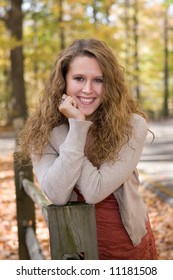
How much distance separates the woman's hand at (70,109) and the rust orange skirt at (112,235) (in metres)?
0.32

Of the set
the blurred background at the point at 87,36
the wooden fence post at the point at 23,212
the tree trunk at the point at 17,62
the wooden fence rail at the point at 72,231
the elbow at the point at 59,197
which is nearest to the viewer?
the wooden fence rail at the point at 72,231

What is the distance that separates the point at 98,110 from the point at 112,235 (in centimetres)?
53

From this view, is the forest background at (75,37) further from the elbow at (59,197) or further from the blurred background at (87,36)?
the elbow at (59,197)

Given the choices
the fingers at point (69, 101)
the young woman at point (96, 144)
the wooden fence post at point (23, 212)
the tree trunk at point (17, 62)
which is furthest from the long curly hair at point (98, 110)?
the tree trunk at point (17, 62)

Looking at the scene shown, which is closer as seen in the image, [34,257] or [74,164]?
[74,164]

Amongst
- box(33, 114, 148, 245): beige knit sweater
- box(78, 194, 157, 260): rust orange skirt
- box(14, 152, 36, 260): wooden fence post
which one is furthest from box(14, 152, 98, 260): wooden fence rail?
box(14, 152, 36, 260): wooden fence post

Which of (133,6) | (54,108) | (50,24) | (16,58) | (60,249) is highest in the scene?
(133,6)

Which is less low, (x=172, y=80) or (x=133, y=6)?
(x=133, y=6)

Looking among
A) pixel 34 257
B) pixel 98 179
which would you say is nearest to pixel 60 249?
pixel 98 179

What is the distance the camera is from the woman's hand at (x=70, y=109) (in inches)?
82.3

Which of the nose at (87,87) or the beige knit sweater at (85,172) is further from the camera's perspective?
the nose at (87,87)

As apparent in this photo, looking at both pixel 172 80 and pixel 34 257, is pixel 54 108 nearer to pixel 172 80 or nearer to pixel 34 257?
pixel 34 257

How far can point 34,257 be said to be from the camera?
139 inches

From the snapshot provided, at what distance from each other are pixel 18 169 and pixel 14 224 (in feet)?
5.25
